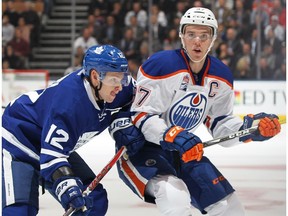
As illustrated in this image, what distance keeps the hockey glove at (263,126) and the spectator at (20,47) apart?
19.8 ft

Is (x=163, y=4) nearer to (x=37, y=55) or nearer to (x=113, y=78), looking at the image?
(x=37, y=55)

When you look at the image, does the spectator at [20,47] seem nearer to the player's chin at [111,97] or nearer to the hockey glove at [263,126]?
the hockey glove at [263,126]

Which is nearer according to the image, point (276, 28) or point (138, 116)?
point (138, 116)

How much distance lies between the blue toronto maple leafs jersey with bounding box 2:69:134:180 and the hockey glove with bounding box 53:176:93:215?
64 millimetres

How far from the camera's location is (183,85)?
282cm

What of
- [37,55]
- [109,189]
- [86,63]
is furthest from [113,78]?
[37,55]

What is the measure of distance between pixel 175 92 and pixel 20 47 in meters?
6.19

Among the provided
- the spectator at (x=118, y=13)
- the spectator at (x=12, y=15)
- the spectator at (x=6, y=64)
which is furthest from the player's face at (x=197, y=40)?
the spectator at (x=12, y=15)

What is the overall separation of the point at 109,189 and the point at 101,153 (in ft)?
3.78

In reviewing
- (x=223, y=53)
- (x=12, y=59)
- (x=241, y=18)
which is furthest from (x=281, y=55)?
(x=12, y=59)

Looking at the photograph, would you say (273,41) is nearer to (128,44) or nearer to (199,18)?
(128,44)

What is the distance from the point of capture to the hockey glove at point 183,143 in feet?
8.67

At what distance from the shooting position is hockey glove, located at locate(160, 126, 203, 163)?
2.64 meters

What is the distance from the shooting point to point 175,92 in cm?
283
